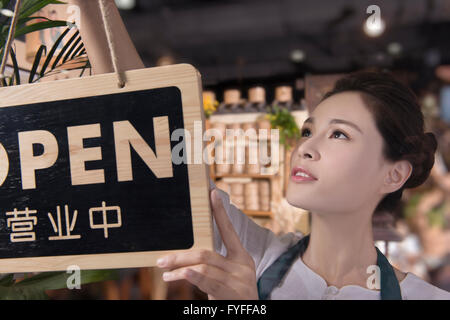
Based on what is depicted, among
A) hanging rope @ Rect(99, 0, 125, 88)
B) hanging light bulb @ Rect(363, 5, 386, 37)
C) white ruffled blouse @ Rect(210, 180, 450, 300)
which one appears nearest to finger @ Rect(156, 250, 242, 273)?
white ruffled blouse @ Rect(210, 180, 450, 300)

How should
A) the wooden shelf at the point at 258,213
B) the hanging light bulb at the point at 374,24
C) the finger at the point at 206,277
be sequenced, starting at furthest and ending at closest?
1. the wooden shelf at the point at 258,213
2. the hanging light bulb at the point at 374,24
3. the finger at the point at 206,277

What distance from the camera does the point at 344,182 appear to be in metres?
0.55

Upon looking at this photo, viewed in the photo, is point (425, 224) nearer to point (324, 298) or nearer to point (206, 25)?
point (324, 298)

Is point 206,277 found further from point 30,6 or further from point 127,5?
point 127,5

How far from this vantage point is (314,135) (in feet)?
1.93

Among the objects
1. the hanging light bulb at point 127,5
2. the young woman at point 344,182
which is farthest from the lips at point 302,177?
the hanging light bulb at point 127,5

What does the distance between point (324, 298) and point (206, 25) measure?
48.2 inches

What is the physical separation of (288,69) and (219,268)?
88cm

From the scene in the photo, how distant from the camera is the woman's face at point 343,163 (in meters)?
0.55

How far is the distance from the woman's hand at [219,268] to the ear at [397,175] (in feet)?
0.92

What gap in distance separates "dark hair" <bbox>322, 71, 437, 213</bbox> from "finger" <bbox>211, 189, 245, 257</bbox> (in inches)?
10.9

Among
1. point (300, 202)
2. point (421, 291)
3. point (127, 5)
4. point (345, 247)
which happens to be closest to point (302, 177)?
point (300, 202)

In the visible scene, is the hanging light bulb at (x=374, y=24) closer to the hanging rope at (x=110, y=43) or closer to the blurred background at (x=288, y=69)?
the blurred background at (x=288, y=69)

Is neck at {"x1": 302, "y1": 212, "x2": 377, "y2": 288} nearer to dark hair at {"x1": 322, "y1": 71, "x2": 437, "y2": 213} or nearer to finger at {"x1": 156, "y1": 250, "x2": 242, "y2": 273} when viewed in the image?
dark hair at {"x1": 322, "y1": 71, "x2": 437, "y2": 213}
